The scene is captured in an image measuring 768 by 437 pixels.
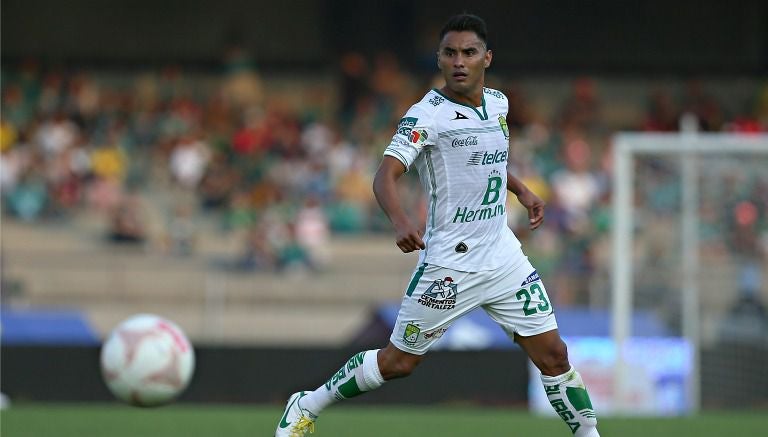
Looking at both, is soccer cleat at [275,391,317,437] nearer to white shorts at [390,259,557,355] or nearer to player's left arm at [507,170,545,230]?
white shorts at [390,259,557,355]

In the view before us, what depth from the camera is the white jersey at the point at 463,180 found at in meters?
7.02

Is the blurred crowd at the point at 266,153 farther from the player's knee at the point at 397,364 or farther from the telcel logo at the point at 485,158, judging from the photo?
the player's knee at the point at 397,364

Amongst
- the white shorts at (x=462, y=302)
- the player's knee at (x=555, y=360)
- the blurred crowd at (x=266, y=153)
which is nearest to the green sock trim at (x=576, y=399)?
the player's knee at (x=555, y=360)

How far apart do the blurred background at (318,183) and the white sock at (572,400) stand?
20.5 ft

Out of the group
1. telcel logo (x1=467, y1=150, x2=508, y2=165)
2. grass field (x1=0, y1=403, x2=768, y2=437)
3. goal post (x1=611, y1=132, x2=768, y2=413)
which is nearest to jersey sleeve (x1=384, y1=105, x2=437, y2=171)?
telcel logo (x1=467, y1=150, x2=508, y2=165)

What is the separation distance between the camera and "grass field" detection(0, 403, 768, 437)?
31.8 ft

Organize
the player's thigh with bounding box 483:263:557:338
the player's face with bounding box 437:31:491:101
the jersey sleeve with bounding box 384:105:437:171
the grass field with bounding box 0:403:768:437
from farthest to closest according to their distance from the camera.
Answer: the grass field with bounding box 0:403:768:437
the player's thigh with bounding box 483:263:557:338
the player's face with bounding box 437:31:491:101
the jersey sleeve with bounding box 384:105:437:171

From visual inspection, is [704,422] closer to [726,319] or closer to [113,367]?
[726,319]

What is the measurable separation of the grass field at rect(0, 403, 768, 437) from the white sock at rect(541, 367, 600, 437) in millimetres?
2392

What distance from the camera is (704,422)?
36.4 ft

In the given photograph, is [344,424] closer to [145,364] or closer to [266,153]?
[145,364]

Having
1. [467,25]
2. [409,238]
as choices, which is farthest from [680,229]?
[409,238]

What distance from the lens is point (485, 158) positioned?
23.2 ft

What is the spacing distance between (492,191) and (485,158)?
187 mm
